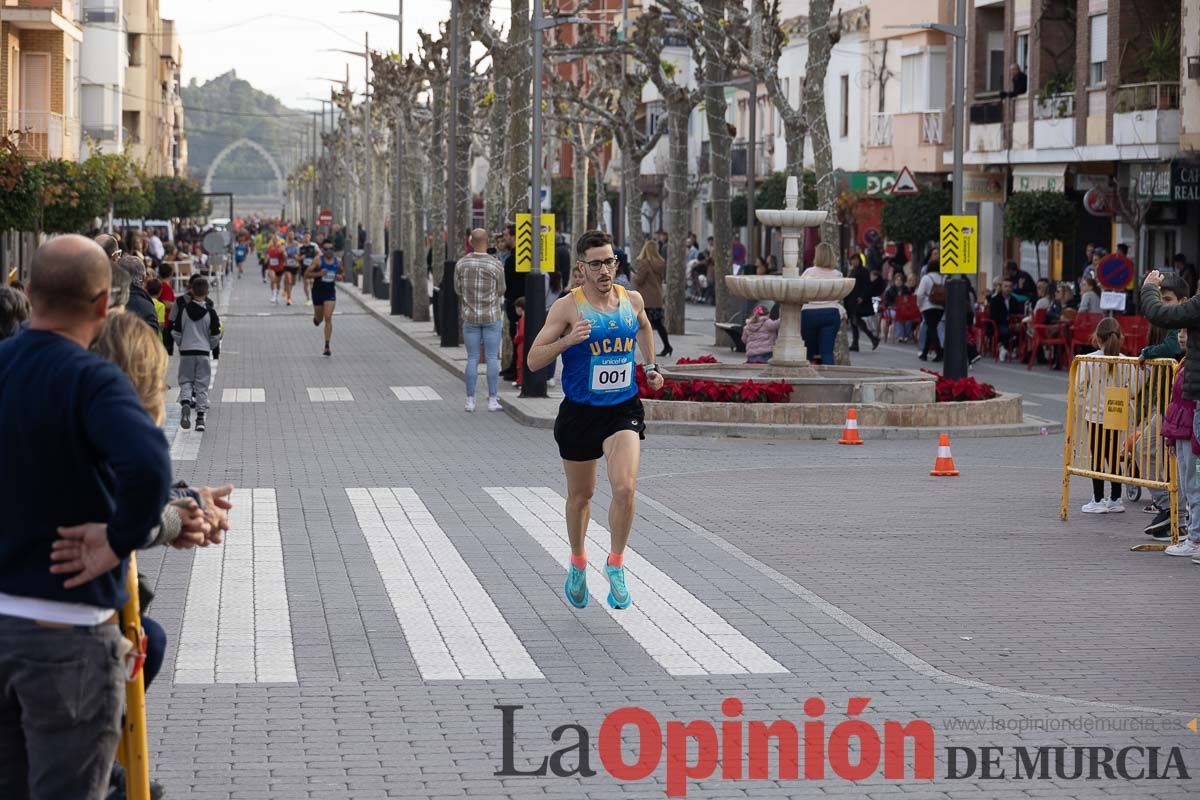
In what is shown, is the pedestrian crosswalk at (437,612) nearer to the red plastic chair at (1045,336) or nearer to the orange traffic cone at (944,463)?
the orange traffic cone at (944,463)

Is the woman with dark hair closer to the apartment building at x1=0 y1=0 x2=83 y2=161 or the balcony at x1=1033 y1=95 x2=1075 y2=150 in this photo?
the balcony at x1=1033 y1=95 x2=1075 y2=150

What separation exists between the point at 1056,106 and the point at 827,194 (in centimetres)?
1562

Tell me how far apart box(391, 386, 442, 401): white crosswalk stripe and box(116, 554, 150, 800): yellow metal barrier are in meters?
19.2

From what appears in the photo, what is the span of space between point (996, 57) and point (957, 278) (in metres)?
23.3

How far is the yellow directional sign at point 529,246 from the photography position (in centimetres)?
2553

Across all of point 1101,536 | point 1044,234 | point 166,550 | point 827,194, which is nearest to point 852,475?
point 1101,536

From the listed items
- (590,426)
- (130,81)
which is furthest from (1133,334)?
(130,81)

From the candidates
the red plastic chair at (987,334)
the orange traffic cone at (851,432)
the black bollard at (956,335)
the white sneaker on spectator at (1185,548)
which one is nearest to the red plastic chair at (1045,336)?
the red plastic chair at (987,334)

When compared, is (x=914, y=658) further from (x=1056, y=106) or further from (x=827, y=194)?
(x=1056, y=106)

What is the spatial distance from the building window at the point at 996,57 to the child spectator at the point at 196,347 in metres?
30.2

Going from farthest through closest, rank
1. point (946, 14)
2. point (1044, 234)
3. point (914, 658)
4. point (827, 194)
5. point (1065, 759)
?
point (946, 14) → point (1044, 234) → point (827, 194) → point (914, 658) → point (1065, 759)

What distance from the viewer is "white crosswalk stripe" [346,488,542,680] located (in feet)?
29.1

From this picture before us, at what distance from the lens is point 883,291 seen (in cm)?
4188

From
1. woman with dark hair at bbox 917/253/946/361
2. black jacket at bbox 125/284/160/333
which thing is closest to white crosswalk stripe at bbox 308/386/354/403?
black jacket at bbox 125/284/160/333
